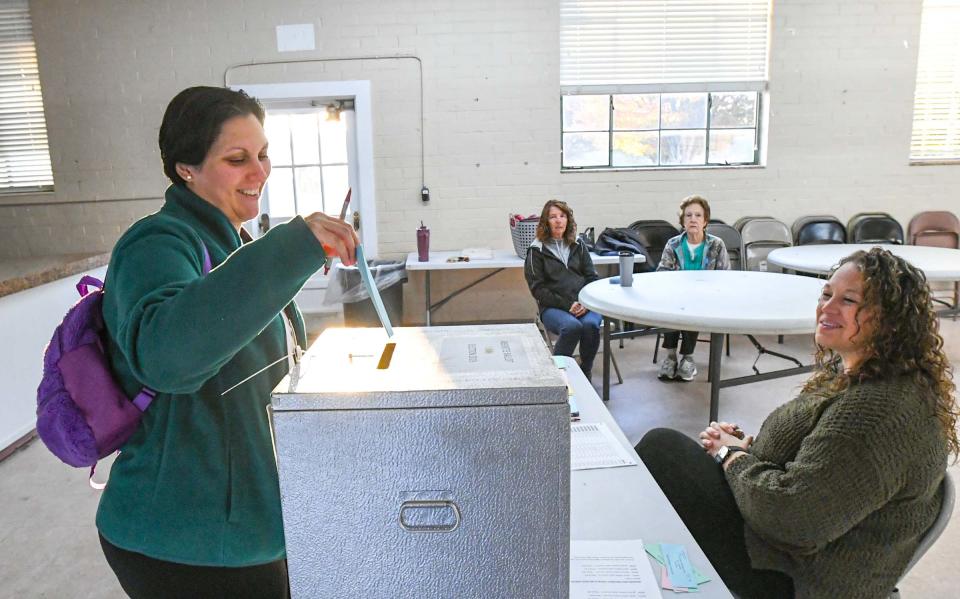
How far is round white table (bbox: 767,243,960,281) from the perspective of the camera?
382cm

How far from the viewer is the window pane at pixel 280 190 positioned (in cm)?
560

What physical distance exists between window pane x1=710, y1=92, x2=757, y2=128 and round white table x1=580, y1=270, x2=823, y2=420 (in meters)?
2.42

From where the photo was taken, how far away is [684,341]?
426cm

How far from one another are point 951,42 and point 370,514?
712 centimetres

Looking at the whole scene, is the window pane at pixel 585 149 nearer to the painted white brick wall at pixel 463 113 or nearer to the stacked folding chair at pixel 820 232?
the painted white brick wall at pixel 463 113

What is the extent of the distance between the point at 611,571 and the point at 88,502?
2.62 meters

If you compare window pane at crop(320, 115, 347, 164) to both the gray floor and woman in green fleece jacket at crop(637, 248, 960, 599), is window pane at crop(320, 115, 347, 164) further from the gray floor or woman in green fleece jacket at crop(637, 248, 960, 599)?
woman in green fleece jacket at crop(637, 248, 960, 599)

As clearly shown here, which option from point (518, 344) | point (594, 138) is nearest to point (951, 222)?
point (594, 138)

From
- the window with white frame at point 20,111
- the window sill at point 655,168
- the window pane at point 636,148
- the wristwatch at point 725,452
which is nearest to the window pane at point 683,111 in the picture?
the window pane at point 636,148

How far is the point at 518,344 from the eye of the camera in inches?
28.2

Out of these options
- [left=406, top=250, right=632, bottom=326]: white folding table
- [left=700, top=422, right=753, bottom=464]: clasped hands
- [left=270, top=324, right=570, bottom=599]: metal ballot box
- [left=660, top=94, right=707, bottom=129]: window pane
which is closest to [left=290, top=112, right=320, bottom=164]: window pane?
[left=406, top=250, right=632, bottom=326]: white folding table

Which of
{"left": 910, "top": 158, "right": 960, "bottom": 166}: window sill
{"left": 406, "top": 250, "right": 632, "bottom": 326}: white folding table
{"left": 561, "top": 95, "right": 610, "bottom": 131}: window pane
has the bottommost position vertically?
{"left": 406, "top": 250, "right": 632, "bottom": 326}: white folding table

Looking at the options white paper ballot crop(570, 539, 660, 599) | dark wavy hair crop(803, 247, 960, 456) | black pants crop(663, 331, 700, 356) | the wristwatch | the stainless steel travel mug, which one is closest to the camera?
white paper ballot crop(570, 539, 660, 599)

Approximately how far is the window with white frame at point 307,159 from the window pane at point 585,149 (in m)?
1.95
